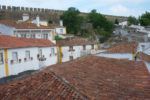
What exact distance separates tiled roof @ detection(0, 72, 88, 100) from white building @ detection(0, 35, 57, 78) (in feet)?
83.3

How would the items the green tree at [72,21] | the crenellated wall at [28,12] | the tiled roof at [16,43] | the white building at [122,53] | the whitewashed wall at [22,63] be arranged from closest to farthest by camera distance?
the white building at [122,53] → the whitewashed wall at [22,63] → the tiled roof at [16,43] → the green tree at [72,21] → the crenellated wall at [28,12]

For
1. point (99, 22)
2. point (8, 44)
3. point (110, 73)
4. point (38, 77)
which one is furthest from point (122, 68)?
point (99, 22)

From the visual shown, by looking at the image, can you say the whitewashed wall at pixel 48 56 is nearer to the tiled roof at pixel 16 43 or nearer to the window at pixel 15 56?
the tiled roof at pixel 16 43

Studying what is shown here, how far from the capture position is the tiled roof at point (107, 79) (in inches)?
443

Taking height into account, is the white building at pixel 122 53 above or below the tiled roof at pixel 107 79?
below

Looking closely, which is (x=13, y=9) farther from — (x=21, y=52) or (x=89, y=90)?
(x=89, y=90)

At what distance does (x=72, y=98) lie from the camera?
10133mm

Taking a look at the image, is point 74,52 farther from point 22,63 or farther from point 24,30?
point 22,63

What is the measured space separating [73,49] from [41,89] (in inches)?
1783

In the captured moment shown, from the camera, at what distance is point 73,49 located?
56.4 m

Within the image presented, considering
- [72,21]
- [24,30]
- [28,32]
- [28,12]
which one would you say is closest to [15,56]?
[24,30]

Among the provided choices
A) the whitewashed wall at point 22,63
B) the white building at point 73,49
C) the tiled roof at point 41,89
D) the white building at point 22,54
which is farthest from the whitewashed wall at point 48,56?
the tiled roof at point 41,89

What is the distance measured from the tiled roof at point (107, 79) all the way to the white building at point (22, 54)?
2173cm

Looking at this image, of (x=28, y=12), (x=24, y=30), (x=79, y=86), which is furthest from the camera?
(x=28, y=12)
